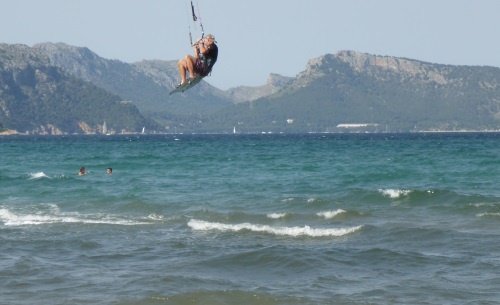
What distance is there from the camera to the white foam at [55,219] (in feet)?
98.7

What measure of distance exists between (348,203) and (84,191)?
1303 cm

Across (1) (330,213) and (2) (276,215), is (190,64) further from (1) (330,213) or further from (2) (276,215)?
(1) (330,213)

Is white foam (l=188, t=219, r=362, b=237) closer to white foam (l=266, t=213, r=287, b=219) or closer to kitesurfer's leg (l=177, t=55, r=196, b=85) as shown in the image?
white foam (l=266, t=213, r=287, b=219)

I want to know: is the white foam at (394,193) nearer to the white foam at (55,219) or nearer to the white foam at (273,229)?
the white foam at (273,229)

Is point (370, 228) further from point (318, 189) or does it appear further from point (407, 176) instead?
point (407, 176)

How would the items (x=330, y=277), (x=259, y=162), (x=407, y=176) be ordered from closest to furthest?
1. (x=330, y=277)
2. (x=407, y=176)
3. (x=259, y=162)

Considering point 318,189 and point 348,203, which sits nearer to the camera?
point 348,203

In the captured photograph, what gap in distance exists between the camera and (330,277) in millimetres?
20156

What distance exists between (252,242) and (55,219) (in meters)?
8.66

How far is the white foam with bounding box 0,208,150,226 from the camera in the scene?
3009 centimetres

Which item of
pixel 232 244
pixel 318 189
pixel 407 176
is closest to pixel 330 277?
pixel 232 244

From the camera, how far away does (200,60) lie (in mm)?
14125

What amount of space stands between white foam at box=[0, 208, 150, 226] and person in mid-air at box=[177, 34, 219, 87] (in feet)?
52.4

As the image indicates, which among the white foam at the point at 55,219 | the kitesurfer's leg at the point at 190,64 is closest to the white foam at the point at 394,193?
the white foam at the point at 55,219
